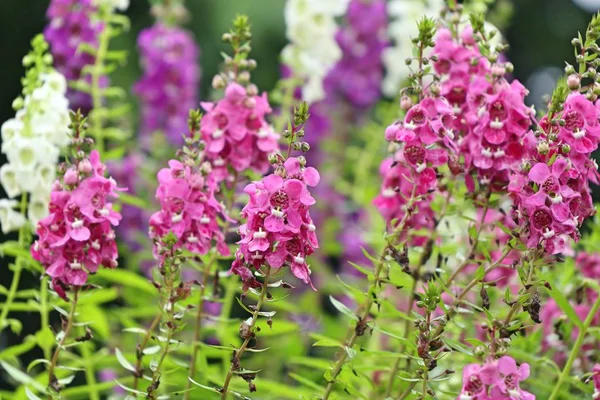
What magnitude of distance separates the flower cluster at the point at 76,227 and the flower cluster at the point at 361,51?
2200 millimetres

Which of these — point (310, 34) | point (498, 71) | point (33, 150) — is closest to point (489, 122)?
point (498, 71)

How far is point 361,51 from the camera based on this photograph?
3807 mm

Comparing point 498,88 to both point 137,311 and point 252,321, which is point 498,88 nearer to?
point 252,321

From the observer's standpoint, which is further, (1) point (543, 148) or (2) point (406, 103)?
(2) point (406, 103)

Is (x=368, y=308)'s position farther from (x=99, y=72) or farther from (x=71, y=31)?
(x=71, y=31)

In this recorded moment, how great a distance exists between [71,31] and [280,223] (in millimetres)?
1627

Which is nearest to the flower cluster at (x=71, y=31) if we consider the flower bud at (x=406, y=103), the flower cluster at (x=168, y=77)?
the flower cluster at (x=168, y=77)

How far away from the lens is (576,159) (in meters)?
1.64

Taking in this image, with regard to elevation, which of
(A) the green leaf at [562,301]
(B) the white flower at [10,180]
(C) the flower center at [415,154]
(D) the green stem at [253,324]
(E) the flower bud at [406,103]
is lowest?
(D) the green stem at [253,324]

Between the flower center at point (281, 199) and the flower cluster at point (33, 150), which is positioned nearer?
the flower center at point (281, 199)

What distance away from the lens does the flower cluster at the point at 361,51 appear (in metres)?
3.81

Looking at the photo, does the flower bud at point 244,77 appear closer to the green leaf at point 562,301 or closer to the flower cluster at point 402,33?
the green leaf at point 562,301

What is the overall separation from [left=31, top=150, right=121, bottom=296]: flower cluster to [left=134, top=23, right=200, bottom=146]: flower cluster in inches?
62.2

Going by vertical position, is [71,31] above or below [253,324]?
above
